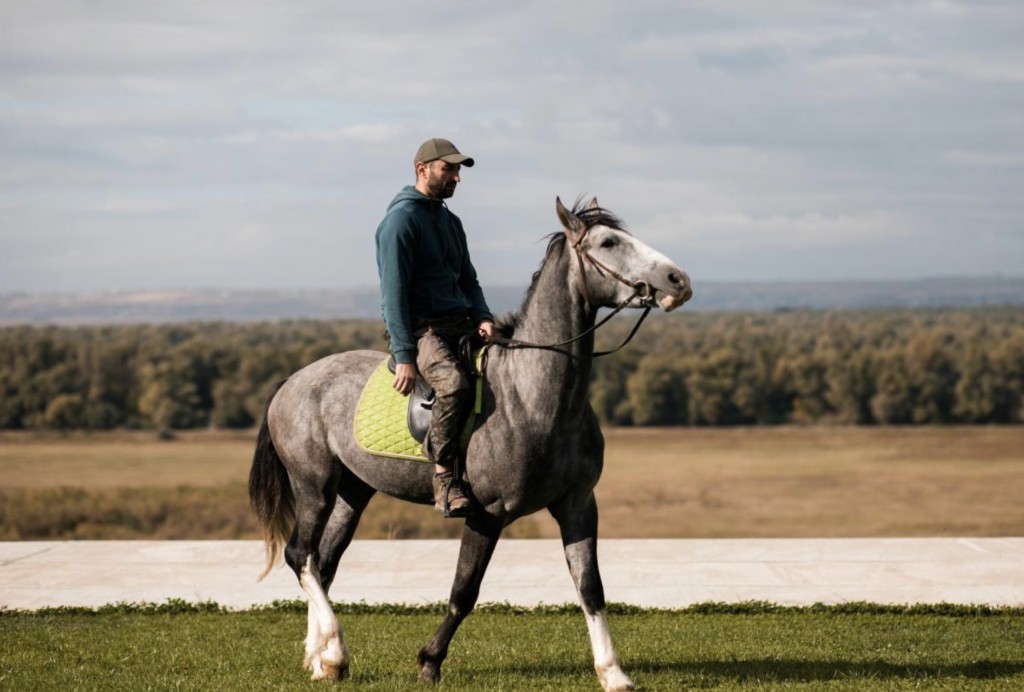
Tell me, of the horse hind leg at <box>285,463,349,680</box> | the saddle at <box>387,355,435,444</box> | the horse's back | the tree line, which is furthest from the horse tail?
the tree line

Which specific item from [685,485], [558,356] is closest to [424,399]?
[558,356]

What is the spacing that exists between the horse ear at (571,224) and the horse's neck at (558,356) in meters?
0.11

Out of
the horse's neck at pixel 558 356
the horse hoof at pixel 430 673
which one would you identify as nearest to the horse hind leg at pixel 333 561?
the horse hoof at pixel 430 673

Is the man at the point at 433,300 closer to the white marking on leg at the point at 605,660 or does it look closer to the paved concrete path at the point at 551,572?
the white marking on leg at the point at 605,660

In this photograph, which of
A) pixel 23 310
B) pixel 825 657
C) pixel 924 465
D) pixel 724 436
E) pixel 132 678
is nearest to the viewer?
pixel 132 678

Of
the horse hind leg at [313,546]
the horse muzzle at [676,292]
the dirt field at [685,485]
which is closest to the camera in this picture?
the horse muzzle at [676,292]

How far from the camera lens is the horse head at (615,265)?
5484 mm

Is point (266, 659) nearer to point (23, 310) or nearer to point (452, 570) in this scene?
point (452, 570)

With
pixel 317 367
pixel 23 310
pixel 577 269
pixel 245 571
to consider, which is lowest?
pixel 23 310

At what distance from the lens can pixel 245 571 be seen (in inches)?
398

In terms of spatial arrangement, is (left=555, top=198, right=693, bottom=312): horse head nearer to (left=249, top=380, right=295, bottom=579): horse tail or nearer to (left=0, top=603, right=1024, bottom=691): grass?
(left=0, top=603, right=1024, bottom=691): grass

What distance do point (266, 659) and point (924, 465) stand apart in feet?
113

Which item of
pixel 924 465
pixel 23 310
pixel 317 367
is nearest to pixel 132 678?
pixel 317 367

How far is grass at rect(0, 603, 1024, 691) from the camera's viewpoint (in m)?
6.39
